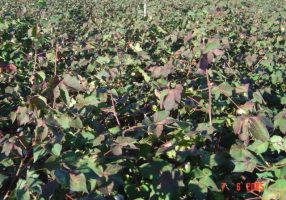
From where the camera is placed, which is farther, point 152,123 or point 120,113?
point 120,113

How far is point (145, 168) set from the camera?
183 centimetres

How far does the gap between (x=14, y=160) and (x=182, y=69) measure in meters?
1.76

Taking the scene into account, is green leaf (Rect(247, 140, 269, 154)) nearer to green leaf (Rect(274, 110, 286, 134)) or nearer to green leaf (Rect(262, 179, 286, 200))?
green leaf (Rect(274, 110, 286, 134))

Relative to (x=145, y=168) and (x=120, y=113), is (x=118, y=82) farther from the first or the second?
(x=145, y=168)

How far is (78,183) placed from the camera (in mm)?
1397

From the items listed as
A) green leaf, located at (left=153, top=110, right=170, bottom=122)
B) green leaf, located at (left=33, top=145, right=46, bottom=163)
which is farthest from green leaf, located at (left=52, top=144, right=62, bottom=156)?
green leaf, located at (left=153, top=110, right=170, bottom=122)

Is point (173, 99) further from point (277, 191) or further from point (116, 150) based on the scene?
point (277, 191)

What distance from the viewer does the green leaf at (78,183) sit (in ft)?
4.51

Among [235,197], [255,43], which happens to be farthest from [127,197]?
[255,43]

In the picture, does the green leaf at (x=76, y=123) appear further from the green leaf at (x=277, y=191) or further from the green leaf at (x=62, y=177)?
the green leaf at (x=277, y=191)

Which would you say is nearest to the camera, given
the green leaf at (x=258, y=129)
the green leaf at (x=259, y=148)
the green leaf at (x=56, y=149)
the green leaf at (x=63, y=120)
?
the green leaf at (x=56, y=149)

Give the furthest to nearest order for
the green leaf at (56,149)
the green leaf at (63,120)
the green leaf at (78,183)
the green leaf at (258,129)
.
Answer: the green leaf at (63,120) → the green leaf at (258,129) → the green leaf at (56,149) → the green leaf at (78,183)

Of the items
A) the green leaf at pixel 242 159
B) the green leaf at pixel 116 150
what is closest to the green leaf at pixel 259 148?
the green leaf at pixel 242 159

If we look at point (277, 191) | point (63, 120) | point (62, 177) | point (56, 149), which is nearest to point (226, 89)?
point (277, 191)
